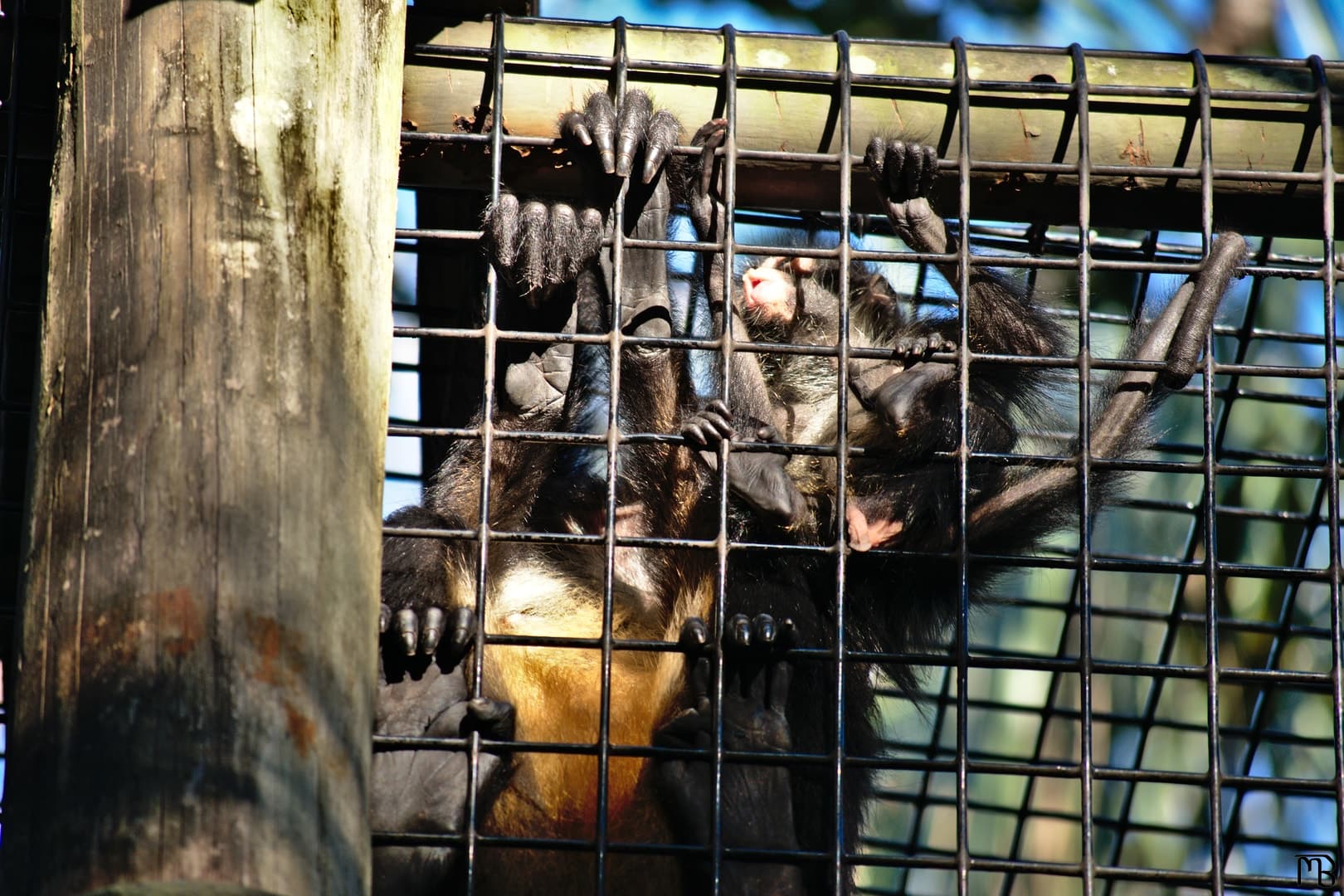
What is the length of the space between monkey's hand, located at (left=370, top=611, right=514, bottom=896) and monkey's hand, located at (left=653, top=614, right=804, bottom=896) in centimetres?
30

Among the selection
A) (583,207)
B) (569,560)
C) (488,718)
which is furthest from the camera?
(569,560)

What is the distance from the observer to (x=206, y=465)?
1.76m

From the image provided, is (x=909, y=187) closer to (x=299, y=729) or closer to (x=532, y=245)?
(x=532, y=245)

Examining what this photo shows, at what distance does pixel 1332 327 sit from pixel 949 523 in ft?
2.68

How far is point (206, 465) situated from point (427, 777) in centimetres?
92

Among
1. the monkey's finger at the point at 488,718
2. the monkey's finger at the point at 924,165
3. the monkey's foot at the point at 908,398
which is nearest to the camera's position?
the monkey's finger at the point at 488,718

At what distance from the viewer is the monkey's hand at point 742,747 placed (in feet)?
8.57

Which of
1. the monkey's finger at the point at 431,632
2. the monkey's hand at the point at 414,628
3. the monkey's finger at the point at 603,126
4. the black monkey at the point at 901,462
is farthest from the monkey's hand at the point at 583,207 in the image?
the monkey's finger at the point at 431,632

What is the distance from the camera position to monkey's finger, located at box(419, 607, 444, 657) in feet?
8.67

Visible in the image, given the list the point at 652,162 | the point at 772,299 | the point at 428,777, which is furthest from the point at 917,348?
the point at 428,777

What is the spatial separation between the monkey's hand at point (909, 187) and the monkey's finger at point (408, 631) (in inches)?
43.8

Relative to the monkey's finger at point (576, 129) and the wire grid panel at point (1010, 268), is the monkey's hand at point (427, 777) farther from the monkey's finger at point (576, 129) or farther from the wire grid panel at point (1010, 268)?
the monkey's finger at point (576, 129)

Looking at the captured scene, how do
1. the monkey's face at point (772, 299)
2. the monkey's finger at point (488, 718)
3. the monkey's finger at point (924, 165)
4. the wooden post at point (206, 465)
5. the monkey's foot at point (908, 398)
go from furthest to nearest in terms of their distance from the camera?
the monkey's face at point (772, 299) < the monkey's foot at point (908, 398) < the monkey's finger at point (924, 165) < the monkey's finger at point (488, 718) < the wooden post at point (206, 465)

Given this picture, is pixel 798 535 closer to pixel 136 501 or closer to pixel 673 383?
pixel 673 383
